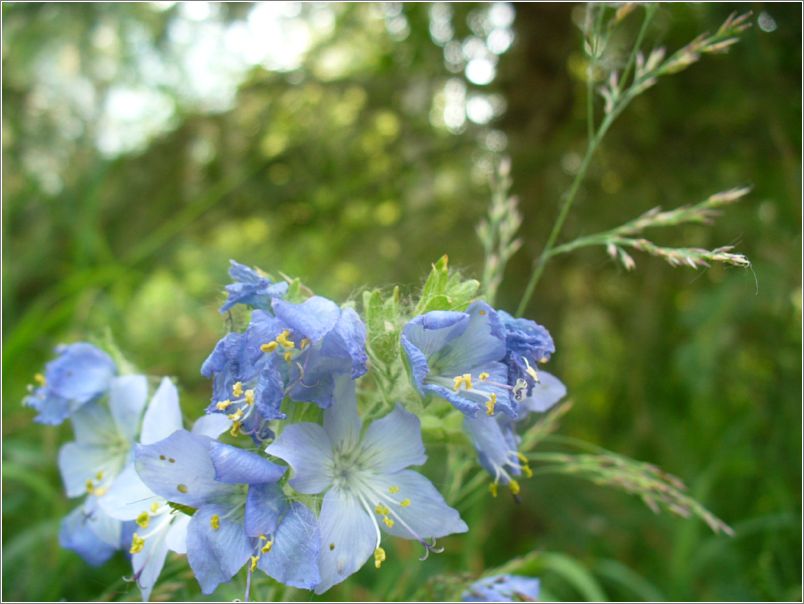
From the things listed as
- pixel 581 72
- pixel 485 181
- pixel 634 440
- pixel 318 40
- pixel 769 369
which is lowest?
pixel 634 440

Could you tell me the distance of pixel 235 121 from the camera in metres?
2.99

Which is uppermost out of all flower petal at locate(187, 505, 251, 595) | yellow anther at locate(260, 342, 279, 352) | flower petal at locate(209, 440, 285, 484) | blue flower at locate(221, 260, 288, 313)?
blue flower at locate(221, 260, 288, 313)

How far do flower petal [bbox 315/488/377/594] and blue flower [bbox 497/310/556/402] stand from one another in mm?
247

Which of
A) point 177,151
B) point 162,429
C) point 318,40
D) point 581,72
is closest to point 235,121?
point 177,151

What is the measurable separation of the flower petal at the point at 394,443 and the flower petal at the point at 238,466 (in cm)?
14

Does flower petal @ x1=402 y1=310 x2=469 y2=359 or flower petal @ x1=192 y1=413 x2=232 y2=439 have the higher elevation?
flower petal @ x1=402 y1=310 x2=469 y2=359

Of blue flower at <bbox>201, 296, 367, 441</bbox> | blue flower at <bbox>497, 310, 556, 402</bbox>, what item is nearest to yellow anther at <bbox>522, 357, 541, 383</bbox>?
blue flower at <bbox>497, 310, 556, 402</bbox>

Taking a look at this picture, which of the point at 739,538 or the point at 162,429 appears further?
the point at 739,538

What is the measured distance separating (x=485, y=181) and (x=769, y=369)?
3.85ft

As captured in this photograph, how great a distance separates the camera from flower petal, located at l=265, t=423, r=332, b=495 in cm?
88

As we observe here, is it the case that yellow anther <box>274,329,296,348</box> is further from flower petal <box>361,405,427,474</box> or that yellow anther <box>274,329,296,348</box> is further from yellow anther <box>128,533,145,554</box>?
yellow anther <box>128,533,145,554</box>

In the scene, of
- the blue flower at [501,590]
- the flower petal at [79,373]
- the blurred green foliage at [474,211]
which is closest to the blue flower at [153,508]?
the flower petal at [79,373]

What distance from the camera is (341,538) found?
903 mm

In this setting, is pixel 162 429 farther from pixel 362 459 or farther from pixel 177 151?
pixel 177 151
